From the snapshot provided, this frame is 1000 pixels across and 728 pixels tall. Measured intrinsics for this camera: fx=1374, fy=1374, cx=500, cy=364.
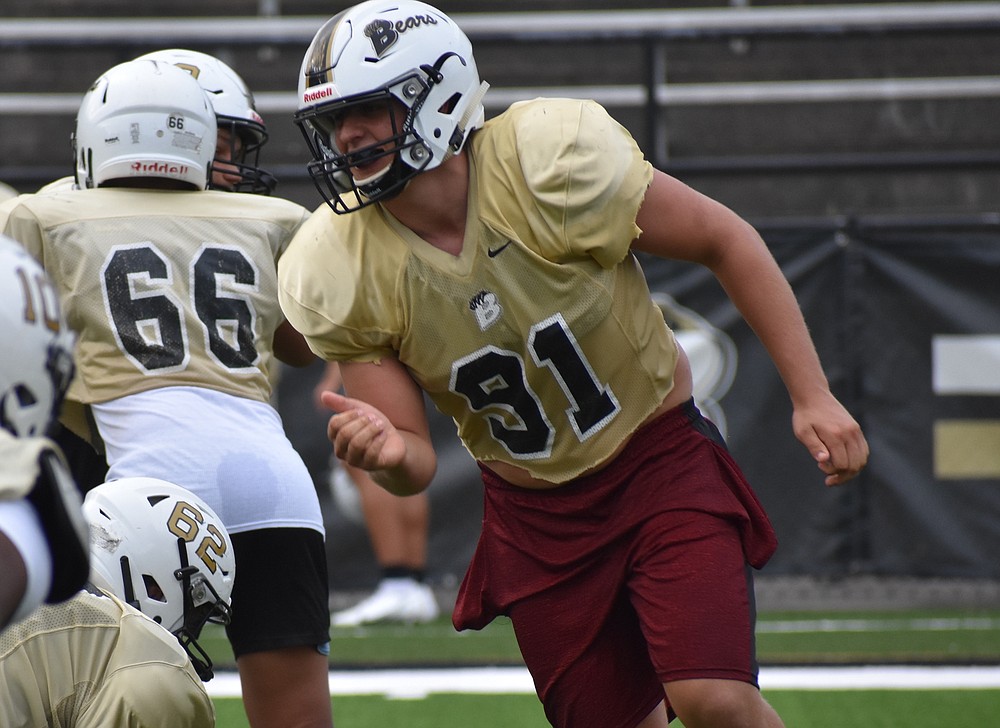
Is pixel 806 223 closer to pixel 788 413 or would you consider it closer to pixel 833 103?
pixel 788 413

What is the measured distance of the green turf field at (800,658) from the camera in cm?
405

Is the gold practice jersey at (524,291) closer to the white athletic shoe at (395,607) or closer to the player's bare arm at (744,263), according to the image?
the player's bare arm at (744,263)

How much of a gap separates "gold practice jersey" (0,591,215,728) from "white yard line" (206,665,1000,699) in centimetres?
248

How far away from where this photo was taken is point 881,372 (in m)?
5.98

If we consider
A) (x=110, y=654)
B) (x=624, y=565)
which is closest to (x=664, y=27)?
(x=624, y=565)

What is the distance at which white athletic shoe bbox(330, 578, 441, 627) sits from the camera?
5.64m

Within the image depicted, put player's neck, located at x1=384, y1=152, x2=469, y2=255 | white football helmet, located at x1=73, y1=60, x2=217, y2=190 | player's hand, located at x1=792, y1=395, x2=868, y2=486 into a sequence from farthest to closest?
white football helmet, located at x1=73, y1=60, x2=217, y2=190 < player's neck, located at x1=384, y1=152, x2=469, y2=255 < player's hand, located at x1=792, y1=395, x2=868, y2=486

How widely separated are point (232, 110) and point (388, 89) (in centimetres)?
85

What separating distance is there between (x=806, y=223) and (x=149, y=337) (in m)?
4.00

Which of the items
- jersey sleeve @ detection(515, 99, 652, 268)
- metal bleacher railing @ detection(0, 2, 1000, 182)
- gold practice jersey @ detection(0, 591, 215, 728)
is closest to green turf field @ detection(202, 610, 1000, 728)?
jersey sleeve @ detection(515, 99, 652, 268)

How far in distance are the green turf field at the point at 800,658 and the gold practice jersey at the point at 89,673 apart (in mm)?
2137

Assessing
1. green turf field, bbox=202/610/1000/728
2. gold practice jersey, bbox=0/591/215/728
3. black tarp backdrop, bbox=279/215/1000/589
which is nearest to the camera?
gold practice jersey, bbox=0/591/215/728

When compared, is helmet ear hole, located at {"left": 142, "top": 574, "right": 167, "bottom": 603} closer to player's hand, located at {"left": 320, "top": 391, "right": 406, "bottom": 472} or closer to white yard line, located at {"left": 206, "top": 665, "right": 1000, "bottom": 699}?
player's hand, located at {"left": 320, "top": 391, "right": 406, "bottom": 472}

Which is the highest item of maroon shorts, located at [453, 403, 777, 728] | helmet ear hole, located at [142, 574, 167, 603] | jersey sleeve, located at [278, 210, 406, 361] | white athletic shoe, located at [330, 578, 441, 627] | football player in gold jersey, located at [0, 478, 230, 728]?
jersey sleeve, located at [278, 210, 406, 361]
